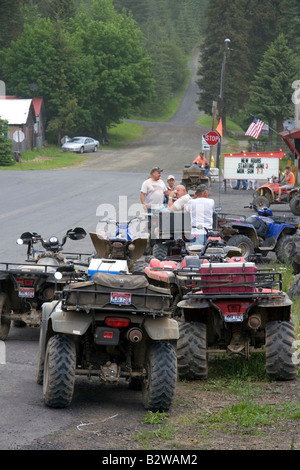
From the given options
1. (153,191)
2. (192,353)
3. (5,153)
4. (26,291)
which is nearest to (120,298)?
(192,353)

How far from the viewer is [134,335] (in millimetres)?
8141

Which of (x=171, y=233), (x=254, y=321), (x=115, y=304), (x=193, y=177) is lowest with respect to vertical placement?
(x=254, y=321)

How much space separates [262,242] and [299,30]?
61.5m

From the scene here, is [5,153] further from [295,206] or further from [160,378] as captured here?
[160,378]

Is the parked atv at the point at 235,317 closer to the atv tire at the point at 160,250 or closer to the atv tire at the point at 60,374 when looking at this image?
the atv tire at the point at 60,374

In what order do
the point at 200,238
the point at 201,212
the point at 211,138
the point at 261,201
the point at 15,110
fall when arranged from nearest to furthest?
the point at 200,238 → the point at 201,212 → the point at 261,201 → the point at 211,138 → the point at 15,110

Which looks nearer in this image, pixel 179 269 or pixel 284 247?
pixel 179 269

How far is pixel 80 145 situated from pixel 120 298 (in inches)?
2526

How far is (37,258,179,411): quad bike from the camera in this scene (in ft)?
26.6

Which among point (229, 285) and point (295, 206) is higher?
point (295, 206)

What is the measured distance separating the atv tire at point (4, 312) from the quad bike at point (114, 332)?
115 inches

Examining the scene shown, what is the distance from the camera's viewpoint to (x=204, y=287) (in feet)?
31.0

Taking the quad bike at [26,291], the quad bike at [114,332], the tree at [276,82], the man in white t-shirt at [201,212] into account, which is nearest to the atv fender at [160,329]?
the quad bike at [114,332]
